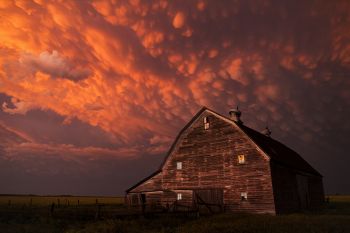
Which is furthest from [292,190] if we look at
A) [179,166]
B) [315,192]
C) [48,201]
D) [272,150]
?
[48,201]

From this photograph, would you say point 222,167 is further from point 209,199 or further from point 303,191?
point 303,191

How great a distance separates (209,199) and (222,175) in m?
2.63

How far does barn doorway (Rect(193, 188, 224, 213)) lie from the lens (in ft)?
88.5

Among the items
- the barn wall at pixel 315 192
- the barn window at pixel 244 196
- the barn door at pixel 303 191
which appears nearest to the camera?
the barn window at pixel 244 196

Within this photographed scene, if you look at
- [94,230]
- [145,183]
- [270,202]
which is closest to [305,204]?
[270,202]

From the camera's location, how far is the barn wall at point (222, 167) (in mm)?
25609

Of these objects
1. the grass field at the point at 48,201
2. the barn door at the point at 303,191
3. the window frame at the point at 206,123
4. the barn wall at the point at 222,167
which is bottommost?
the grass field at the point at 48,201

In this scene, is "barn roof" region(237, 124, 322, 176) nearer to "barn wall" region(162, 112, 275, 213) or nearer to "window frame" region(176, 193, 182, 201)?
"barn wall" region(162, 112, 275, 213)

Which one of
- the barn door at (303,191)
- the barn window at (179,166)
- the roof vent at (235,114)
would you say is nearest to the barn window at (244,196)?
the barn window at (179,166)

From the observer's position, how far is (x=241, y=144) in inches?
1076

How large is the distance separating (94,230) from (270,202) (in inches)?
622

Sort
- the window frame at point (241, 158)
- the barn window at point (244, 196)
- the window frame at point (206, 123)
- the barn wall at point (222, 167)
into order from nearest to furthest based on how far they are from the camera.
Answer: the barn wall at point (222, 167), the barn window at point (244, 196), the window frame at point (241, 158), the window frame at point (206, 123)

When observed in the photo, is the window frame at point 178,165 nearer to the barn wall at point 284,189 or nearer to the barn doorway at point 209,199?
the barn doorway at point 209,199

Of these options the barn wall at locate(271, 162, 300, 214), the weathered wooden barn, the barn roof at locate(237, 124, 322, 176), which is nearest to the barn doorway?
the weathered wooden barn
